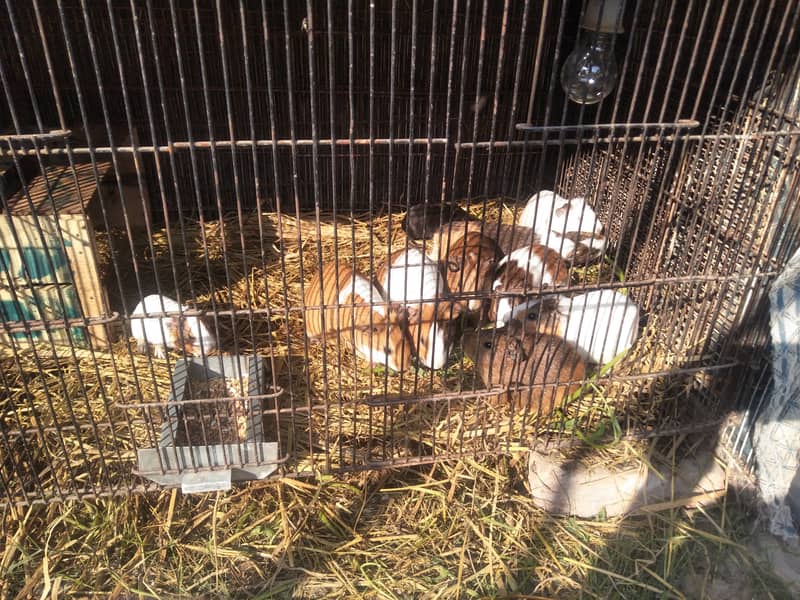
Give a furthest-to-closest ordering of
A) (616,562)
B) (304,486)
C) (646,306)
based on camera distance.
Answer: (646,306) < (304,486) < (616,562)

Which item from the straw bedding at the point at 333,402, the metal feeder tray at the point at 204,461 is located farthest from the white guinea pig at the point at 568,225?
the metal feeder tray at the point at 204,461

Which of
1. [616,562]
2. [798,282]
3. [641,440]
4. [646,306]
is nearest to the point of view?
[798,282]

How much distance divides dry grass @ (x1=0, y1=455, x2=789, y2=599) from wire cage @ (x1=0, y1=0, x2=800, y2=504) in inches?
6.9

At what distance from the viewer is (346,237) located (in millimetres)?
Result: 5438

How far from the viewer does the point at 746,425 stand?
10.3ft

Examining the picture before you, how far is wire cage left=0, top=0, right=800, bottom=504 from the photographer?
237 cm

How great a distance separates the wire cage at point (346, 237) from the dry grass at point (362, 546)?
176mm

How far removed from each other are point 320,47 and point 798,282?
12.8ft

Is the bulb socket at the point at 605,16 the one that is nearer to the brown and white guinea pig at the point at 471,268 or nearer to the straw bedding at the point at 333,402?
the straw bedding at the point at 333,402

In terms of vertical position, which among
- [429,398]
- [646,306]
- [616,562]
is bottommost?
[616,562]

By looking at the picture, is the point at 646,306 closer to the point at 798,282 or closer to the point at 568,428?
the point at 568,428

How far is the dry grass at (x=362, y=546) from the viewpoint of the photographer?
2.71m

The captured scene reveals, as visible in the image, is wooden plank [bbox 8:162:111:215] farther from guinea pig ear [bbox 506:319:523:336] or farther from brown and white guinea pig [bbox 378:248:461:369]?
guinea pig ear [bbox 506:319:523:336]

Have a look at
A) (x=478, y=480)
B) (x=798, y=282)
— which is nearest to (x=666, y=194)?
(x=798, y=282)
